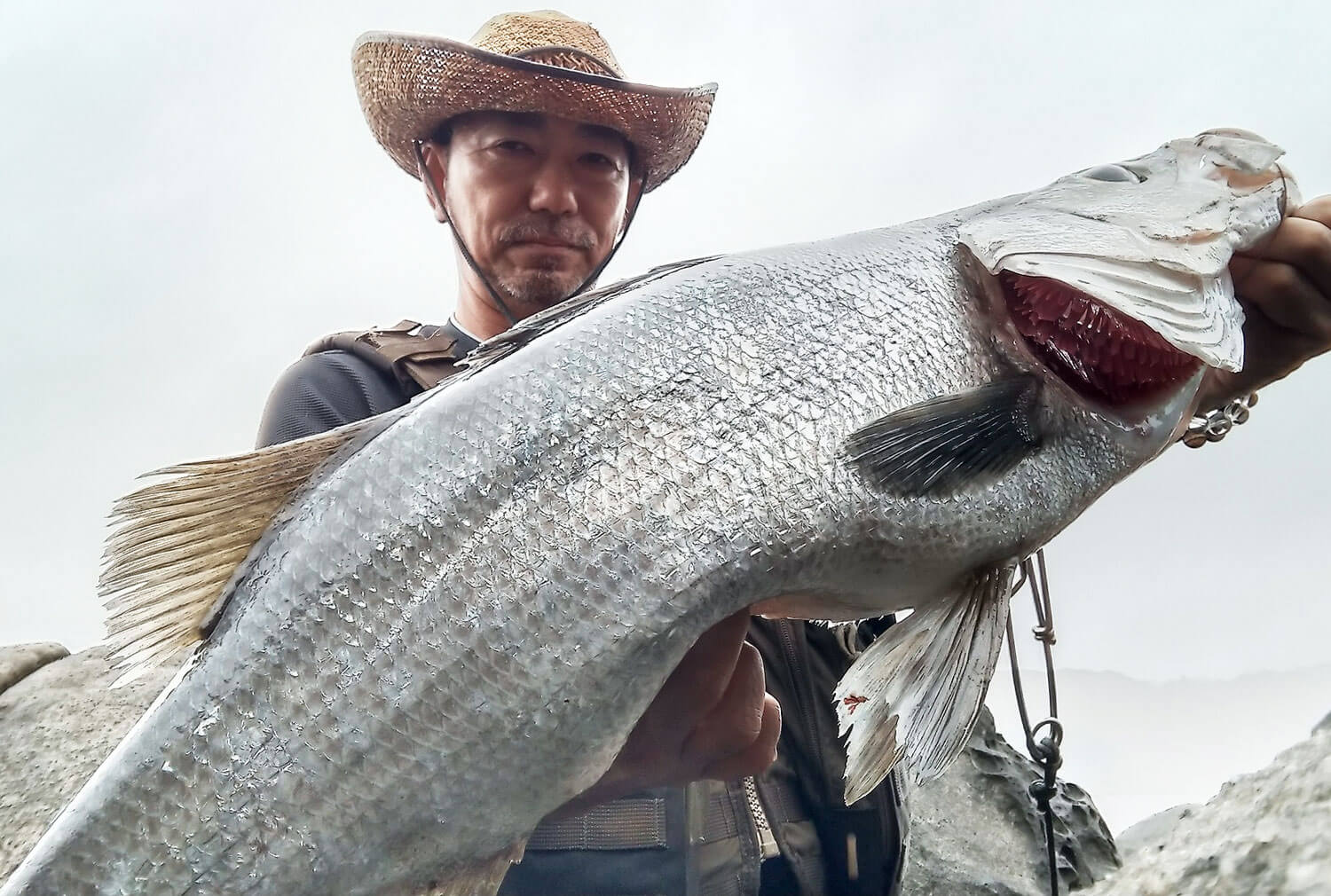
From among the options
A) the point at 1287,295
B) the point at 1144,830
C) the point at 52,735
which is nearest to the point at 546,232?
the point at 1287,295

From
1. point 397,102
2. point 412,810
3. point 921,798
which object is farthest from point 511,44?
point 921,798

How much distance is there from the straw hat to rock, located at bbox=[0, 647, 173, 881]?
1.77 m

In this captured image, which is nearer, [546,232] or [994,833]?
[546,232]

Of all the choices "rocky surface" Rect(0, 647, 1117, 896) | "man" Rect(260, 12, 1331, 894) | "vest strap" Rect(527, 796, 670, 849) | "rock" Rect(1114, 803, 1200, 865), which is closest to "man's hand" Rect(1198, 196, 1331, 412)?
"man" Rect(260, 12, 1331, 894)

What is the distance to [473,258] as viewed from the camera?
6.02 ft

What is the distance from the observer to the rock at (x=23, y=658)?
3025 millimetres

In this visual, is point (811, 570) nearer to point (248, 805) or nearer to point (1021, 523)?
point (1021, 523)

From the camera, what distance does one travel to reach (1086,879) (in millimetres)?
2684

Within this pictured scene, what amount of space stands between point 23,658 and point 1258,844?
355 cm

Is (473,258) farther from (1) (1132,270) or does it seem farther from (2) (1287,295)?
(2) (1287,295)

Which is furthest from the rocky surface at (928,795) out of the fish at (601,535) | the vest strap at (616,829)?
the fish at (601,535)

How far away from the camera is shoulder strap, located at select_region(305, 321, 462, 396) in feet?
5.24

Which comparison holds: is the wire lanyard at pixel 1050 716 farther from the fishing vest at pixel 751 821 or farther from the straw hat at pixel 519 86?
the straw hat at pixel 519 86

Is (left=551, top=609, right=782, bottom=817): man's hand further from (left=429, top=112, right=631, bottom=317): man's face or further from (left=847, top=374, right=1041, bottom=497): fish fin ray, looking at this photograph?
(left=429, top=112, right=631, bottom=317): man's face
